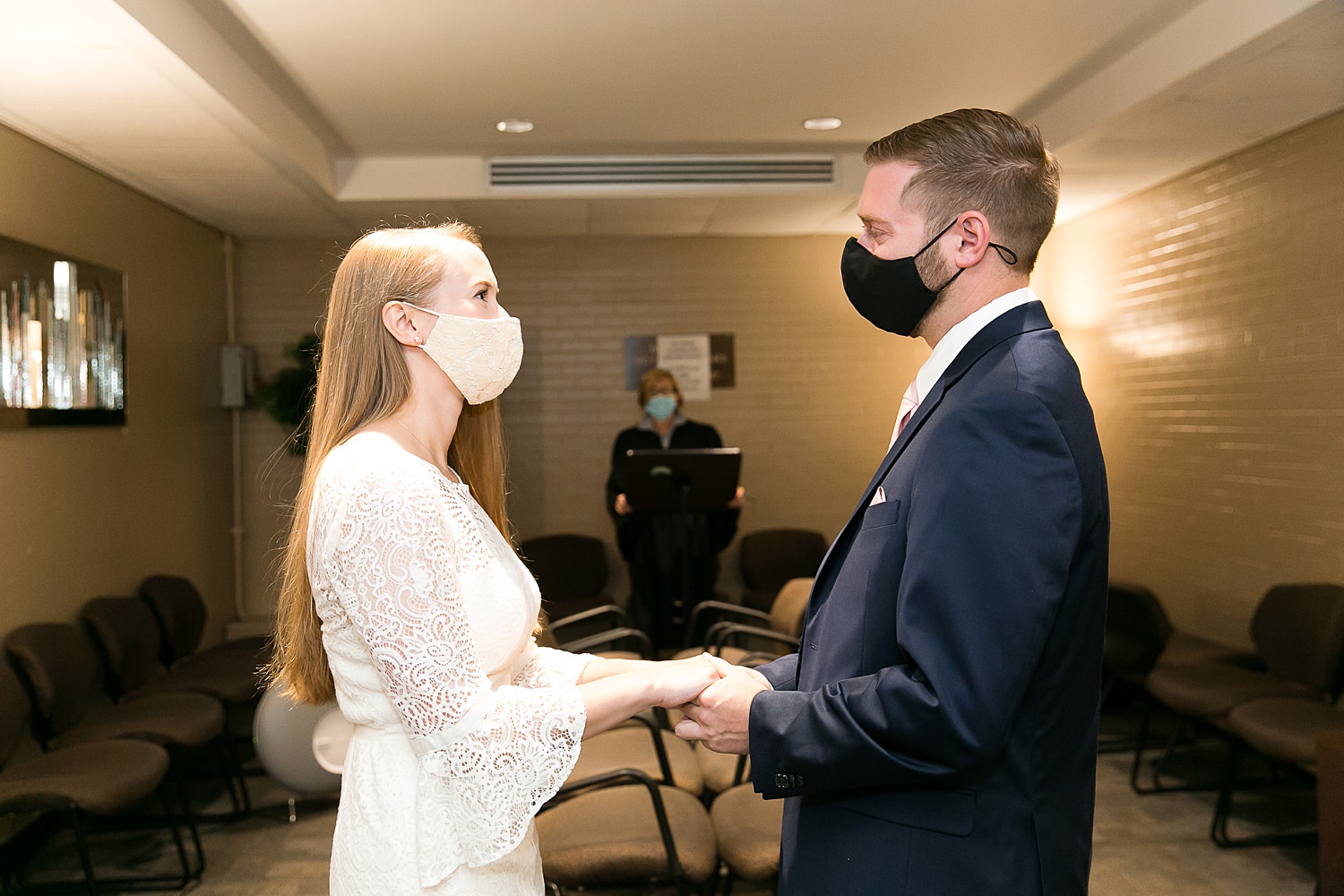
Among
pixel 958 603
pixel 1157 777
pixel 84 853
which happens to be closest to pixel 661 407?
pixel 1157 777

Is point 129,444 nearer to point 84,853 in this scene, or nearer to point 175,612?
point 175,612

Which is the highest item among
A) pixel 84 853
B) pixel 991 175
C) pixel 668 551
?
pixel 991 175

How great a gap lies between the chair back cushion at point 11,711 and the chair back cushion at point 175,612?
122 centimetres

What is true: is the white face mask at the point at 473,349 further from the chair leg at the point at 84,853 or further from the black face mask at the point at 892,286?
the chair leg at the point at 84,853

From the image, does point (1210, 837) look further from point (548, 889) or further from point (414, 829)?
point (414, 829)

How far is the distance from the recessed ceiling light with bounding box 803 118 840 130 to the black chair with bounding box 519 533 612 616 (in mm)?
2990

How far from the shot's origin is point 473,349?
63.9 inches

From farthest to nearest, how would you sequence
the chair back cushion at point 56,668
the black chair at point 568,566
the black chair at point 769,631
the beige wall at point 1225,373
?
the black chair at point 568,566 → the beige wall at point 1225,373 → the black chair at point 769,631 → the chair back cushion at point 56,668

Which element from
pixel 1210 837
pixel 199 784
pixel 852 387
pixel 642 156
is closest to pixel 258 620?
pixel 199 784

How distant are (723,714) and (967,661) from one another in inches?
16.8

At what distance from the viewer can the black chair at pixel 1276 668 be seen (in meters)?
3.92

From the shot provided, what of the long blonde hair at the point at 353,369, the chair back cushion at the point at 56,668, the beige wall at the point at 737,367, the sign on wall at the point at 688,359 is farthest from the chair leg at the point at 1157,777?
the chair back cushion at the point at 56,668

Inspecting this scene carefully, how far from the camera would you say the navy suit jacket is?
1248 millimetres

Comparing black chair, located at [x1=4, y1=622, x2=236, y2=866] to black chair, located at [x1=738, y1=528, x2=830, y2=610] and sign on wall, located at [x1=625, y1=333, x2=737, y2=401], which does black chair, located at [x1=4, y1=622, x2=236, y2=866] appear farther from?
sign on wall, located at [x1=625, y1=333, x2=737, y2=401]
